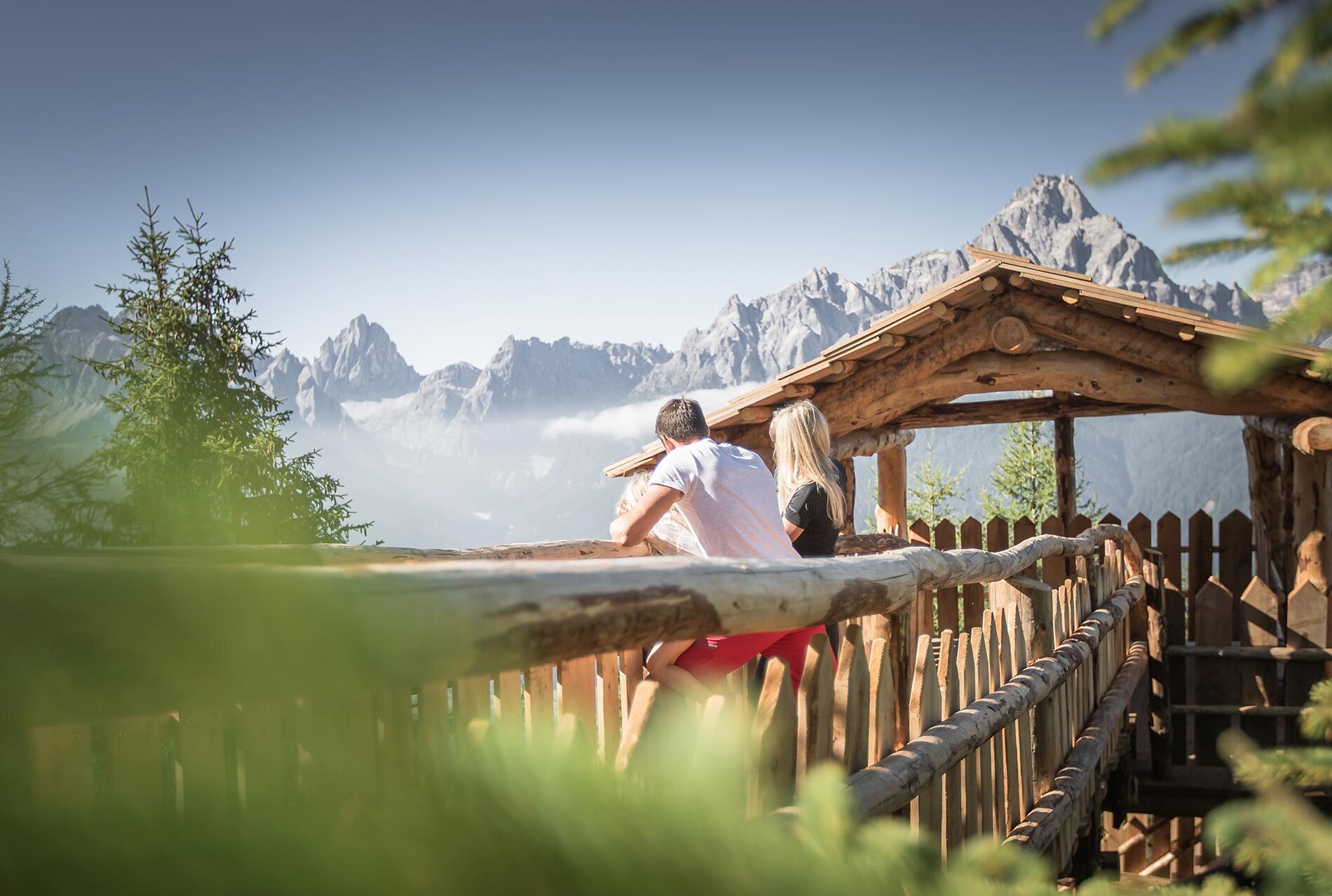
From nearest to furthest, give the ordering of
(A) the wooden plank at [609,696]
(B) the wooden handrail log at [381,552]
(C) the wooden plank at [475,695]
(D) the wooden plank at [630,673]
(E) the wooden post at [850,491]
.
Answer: (B) the wooden handrail log at [381,552] < (C) the wooden plank at [475,695] < (A) the wooden plank at [609,696] < (D) the wooden plank at [630,673] < (E) the wooden post at [850,491]

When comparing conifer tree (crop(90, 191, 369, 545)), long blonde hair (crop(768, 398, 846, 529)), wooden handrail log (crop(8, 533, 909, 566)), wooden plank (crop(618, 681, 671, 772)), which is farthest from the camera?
conifer tree (crop(90, 191, 369, 545))

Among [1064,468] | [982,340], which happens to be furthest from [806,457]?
[1064,468]

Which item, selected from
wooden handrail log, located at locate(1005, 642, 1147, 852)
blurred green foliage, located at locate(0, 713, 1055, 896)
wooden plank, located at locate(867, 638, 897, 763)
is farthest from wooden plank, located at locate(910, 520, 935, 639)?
blurred green foliage, located at locate(0, 713, 1055, 896)

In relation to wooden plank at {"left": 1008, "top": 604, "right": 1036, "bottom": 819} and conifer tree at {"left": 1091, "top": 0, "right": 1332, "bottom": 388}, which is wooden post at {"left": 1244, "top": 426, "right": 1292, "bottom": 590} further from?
conifer tree at {"left": 1091, "top": 0, "right": 1332, "bottom": 388}

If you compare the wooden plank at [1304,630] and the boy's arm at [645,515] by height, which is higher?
the boy's arm at [645,515]

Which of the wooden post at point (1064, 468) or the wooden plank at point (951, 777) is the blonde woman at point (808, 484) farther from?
the wooden post at point (1064, 468)

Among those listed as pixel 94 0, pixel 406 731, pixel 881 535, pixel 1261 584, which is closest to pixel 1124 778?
pixel 881 535

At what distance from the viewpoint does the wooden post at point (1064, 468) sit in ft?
40.7

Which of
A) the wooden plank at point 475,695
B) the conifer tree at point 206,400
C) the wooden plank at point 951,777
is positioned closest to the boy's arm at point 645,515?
the wooden plank at point 475,695

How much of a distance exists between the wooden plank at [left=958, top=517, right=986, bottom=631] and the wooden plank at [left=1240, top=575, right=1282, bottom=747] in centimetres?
277

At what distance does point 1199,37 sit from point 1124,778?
5.83 metres

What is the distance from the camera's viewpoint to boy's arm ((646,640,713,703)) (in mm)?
2469

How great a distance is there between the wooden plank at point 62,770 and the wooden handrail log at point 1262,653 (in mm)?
7749

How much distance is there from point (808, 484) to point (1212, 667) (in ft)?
16.6
